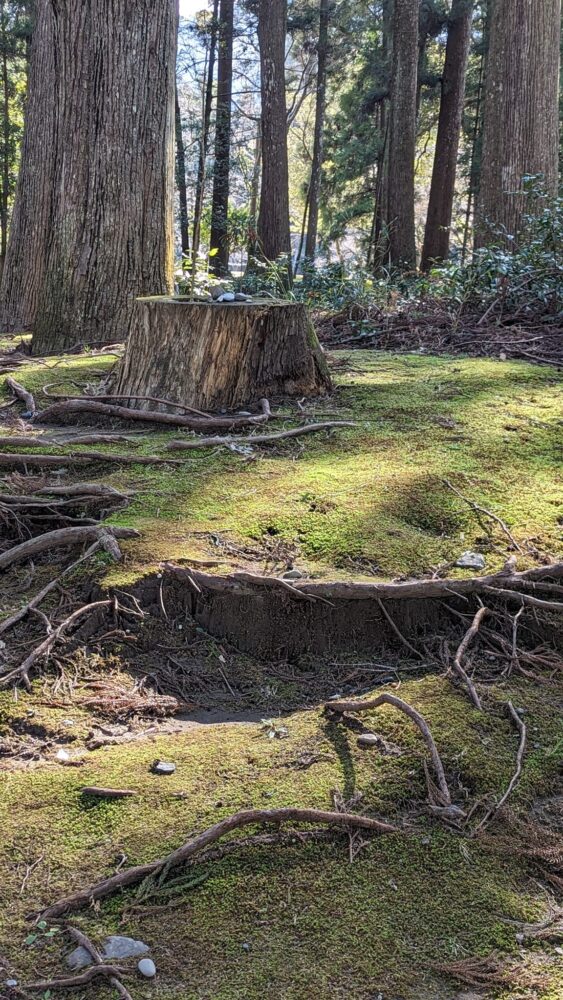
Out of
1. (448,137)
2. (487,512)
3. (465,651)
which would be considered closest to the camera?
(465,651)

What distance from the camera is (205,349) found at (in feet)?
15.4

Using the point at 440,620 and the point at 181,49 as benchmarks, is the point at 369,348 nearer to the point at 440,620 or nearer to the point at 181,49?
the point at 440,620

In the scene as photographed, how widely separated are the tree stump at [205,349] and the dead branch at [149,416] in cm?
18

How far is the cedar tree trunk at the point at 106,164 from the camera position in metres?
6.21

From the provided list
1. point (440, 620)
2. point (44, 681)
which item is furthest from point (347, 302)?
point (44, 681)

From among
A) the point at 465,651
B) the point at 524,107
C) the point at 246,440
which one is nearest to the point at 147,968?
the point at 465,651

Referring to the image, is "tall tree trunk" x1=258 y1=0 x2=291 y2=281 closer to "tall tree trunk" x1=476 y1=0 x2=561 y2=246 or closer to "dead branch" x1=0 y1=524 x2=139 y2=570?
"tall tree trunk" x1=476 y1=0 x2=561 y2=246

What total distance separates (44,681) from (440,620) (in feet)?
4.52

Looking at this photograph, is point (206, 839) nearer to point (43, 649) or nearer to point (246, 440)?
point (43, 649)

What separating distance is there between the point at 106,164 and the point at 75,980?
20.0 feet

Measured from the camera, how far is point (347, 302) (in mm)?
8539

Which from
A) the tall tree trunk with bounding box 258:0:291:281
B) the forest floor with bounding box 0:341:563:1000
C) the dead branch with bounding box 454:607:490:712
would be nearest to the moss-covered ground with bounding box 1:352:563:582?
the forest floor with bounding box 0:341:563:1000

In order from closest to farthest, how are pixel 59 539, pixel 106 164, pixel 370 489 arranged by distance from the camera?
pixel 59 539, pixel 370 489, pixel 106 164

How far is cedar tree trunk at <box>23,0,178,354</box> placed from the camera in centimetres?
621
